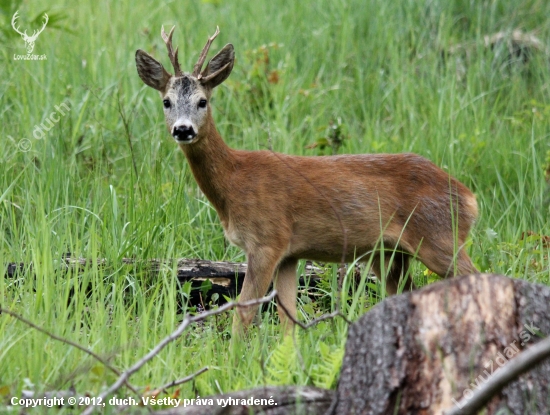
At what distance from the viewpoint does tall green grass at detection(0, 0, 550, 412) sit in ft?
12.3

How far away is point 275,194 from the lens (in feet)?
16.6

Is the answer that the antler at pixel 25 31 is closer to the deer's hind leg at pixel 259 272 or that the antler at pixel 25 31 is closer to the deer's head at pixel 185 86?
the deer's head at pixel 185 86

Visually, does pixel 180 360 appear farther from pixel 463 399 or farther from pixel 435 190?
pixel 435 190

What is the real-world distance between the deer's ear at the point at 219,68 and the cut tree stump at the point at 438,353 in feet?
8.29

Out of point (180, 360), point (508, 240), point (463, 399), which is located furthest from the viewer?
point (508, 240)

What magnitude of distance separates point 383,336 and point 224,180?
234 centimetres

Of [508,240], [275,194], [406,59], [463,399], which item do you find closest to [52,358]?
[463,399]

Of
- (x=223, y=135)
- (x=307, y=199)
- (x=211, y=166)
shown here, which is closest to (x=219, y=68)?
(x=211, y=166)

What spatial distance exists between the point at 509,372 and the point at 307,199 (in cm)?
292

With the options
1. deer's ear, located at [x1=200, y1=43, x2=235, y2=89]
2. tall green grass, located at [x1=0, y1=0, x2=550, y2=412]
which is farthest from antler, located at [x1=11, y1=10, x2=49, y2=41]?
deer's ear, located at [x1=200, y1=43, x2=235, y2=89]

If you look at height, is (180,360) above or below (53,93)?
below

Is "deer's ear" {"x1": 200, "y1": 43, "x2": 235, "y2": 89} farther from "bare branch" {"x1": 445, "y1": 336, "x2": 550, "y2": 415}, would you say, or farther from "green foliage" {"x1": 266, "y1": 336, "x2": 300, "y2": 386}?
"bare branch" {"x1": 445, "y1": 336, "x2": 550, "y2": 415}

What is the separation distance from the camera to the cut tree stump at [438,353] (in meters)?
2.73

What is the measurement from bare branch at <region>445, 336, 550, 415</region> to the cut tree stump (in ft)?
1.08
